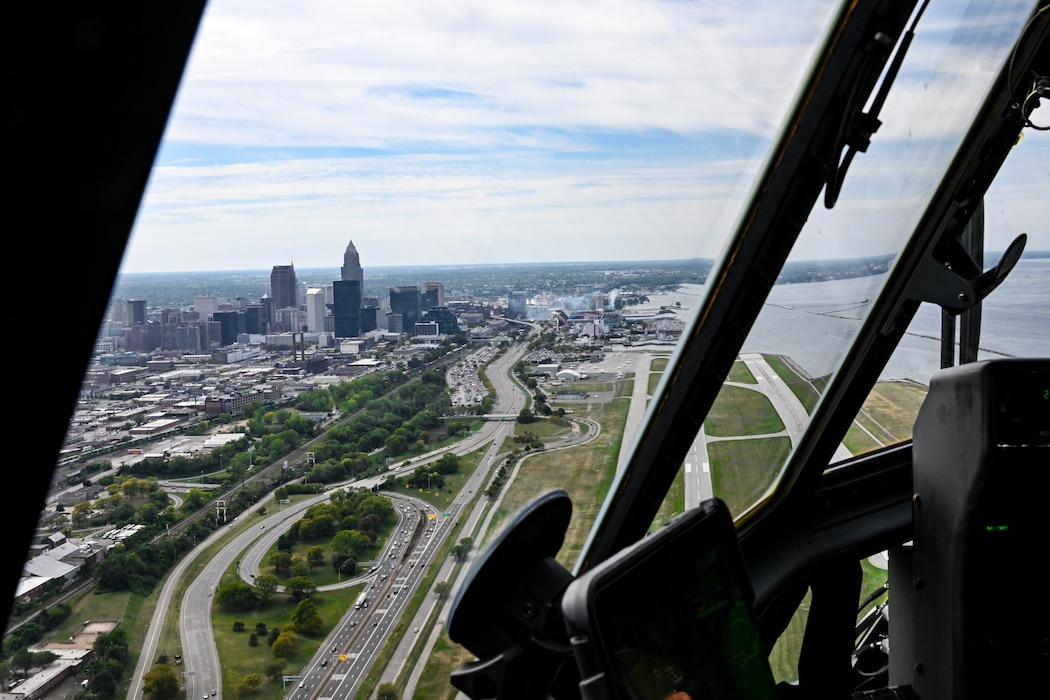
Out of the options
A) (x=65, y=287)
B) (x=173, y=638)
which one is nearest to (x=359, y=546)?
(x=173, y=638)

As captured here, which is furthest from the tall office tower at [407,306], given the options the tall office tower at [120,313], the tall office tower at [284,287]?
the tall office tower at [120,313]

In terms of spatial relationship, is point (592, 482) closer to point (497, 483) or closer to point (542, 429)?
point (542, 429)

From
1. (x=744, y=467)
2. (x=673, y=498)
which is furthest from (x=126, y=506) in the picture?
(x=744, y=467)

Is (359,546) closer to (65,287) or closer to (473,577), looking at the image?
(473,577)

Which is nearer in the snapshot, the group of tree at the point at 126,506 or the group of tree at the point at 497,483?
the group of tree at the point at 126,506

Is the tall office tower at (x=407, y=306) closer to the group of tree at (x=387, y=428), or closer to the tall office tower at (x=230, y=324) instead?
the group of tree at (x=387, y=428)

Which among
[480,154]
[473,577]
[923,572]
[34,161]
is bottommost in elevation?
[923,572]
